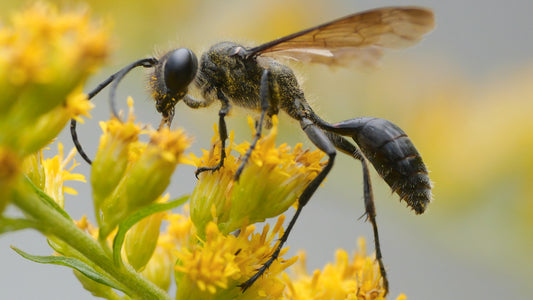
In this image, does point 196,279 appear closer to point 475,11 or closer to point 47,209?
point 47,209

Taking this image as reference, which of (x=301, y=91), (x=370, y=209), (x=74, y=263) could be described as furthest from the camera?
(x=301, y=91)

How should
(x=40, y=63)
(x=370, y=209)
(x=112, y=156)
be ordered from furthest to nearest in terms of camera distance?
1. (x=370, y=209)
2. (x=112, y=156)
3. (x=40, y=63)

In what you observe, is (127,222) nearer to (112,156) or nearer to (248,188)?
(112,156)

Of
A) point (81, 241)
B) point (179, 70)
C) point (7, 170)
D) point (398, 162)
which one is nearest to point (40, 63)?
point (7, 170)

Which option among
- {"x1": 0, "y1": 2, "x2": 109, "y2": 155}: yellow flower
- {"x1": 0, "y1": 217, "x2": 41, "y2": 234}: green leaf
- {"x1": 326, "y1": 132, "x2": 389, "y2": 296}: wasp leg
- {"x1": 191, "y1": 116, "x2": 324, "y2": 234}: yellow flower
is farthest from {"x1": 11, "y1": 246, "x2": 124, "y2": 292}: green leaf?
{"x1": 326, "y1": 132, "x2": 389, "y2": 296}: wasp leg

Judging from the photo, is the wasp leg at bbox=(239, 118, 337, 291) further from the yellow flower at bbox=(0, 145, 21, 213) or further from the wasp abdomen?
the yellow flower at bbox=(0, 145, 21, 213)

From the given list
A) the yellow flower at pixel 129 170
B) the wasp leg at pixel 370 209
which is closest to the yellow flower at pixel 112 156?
the yellow flower at pixel 129 170

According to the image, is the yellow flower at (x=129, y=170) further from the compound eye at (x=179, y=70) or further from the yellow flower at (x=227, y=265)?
the compound eye at (x=179, y=70)
